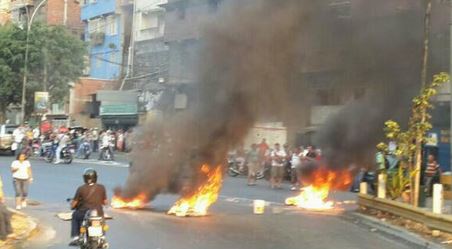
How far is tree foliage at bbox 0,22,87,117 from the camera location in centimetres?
3722

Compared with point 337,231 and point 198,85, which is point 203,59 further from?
point 337,231

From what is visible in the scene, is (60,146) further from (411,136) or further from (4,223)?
(4,223)

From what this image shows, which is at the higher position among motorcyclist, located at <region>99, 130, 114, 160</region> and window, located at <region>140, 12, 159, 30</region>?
window, located at <region>140, 12, 159, 30</region>

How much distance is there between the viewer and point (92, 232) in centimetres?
794

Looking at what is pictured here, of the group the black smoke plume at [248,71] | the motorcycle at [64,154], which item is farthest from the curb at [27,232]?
the motorcycle at [64,154]

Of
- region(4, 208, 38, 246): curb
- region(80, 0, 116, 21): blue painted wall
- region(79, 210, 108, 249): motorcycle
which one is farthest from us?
region(80, 0, 116, 21): blue painted wall

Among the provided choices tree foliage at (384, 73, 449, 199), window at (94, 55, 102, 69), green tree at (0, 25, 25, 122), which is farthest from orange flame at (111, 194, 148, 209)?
window at (94, 55, 102, 69)

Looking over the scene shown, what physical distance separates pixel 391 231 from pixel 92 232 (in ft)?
17.5

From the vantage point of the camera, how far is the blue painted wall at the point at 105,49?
99.6 ft

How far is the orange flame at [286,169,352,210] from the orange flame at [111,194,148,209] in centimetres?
340

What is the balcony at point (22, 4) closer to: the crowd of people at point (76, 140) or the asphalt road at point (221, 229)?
the crowd of people at point (76, 140)

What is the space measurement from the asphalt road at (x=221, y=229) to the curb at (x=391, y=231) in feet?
0.64

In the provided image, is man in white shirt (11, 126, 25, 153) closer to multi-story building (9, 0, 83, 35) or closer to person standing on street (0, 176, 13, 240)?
multi-story building (9, 0, 83, 35)

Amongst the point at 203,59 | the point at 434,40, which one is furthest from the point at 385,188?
the point at 203,59
